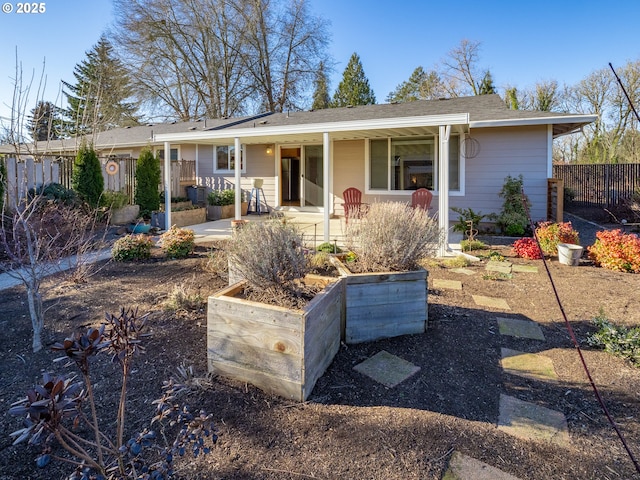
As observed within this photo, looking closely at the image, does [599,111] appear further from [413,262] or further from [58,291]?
[58,291]

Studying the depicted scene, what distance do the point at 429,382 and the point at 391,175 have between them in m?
7.73

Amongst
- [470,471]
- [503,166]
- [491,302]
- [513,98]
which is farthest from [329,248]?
[513,98]

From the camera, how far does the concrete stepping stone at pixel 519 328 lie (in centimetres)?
322

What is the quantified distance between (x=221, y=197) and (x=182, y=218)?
1714mm

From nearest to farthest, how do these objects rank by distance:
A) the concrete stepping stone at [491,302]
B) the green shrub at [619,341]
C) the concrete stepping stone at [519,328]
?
the green shrub at [619,341] < the concrete stepping stone at [519,328] < the concrete stepping stone at [491,302]

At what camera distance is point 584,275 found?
196 inches

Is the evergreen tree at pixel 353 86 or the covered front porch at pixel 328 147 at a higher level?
the evergreen tree at pixel 353 86

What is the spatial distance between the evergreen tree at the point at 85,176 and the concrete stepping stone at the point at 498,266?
27.6 ft

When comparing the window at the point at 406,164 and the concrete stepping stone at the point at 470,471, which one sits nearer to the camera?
the concrete stepping stone at the point at 470,471

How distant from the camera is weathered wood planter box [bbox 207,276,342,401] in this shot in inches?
85.7

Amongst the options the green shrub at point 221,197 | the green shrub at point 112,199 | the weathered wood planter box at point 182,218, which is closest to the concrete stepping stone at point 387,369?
the weathered wood planter box at point 182,218

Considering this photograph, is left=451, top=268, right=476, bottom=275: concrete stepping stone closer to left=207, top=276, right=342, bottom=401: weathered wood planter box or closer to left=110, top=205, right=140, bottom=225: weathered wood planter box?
left=207, top=276, right=342, bottom=401: weathered wood planter box

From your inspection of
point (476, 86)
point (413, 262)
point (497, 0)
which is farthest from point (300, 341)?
point (476, 86)

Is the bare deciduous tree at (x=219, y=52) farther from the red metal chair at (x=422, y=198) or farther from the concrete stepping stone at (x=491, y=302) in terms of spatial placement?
the concrete stepping stone at (x=491, y=302)
